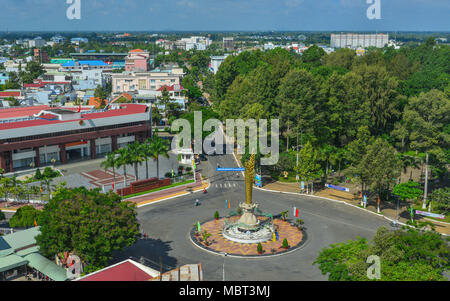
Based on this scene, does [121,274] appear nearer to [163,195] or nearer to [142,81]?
[163,195]

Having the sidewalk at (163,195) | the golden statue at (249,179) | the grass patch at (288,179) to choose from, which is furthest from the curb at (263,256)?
the grass patch at (288,179)

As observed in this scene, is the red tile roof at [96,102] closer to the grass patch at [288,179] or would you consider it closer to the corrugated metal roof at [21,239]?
the grass patch at [288,179]

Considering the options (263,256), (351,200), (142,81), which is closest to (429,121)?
(351,200)

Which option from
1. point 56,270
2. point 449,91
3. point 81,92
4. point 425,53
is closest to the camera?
point 56,270

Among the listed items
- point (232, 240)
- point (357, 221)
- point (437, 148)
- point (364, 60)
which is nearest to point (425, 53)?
point (364, 60)

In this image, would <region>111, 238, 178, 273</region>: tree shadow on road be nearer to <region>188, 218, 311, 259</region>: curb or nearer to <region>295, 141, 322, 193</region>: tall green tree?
<region>188, 218, 311, 259</region>: curb

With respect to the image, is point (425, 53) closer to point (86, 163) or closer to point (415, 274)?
point (86, 163)
